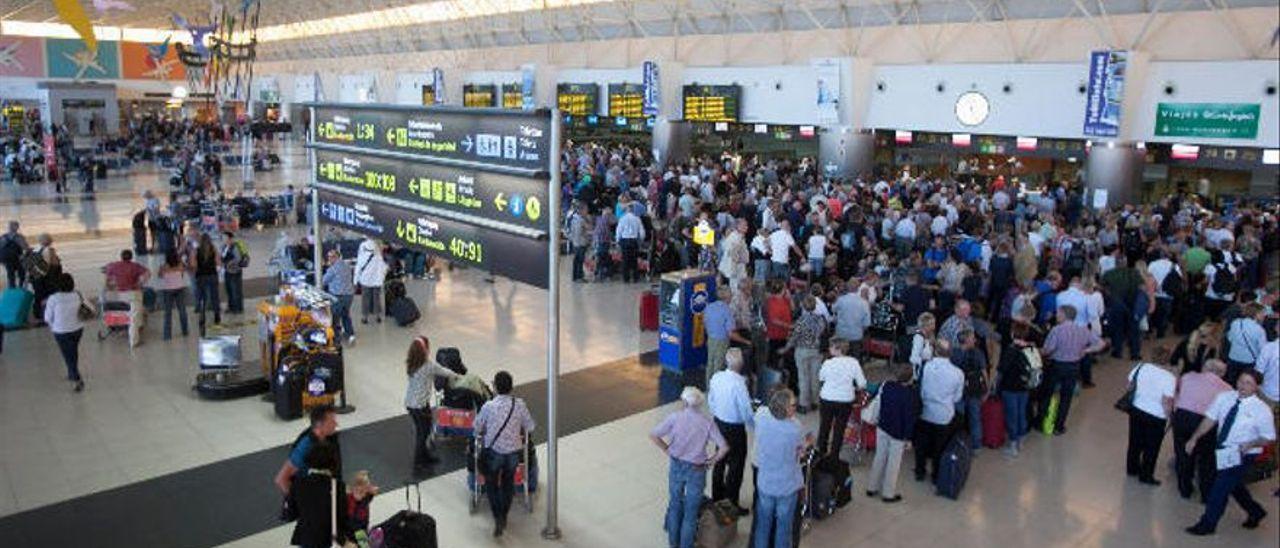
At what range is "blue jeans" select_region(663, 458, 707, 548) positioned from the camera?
22.8 feet

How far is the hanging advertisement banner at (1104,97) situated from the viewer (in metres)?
19.8

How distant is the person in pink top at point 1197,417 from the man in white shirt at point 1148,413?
99mm

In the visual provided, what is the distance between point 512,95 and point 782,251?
976 inches

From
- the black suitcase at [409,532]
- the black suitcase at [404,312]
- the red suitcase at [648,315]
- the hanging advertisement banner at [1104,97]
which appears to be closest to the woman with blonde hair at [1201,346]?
the red suitcase at [648,315]

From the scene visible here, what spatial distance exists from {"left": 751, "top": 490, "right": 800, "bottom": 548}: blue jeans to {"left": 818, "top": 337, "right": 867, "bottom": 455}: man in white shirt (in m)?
1.64

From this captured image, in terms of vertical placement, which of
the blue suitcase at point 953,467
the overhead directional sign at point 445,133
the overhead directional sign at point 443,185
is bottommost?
the blue suitcase at point 953,467

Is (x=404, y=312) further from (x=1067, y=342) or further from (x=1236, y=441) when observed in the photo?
(x=1236, y=441)

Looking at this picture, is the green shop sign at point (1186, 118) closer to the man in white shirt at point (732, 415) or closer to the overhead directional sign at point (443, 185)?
the man in white shirt at point (732, 415)

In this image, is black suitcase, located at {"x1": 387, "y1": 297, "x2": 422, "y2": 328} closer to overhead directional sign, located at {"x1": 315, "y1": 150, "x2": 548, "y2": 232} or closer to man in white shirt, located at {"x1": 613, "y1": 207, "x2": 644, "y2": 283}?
overhead directional sign, located at {"x1": 315, "y1": 150, "x2": 548, "y2": 232}

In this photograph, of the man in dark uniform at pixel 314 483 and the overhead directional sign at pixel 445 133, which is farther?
the overhead directional sign at pixel 445 133

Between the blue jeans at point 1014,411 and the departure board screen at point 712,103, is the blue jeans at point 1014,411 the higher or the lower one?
the lower one

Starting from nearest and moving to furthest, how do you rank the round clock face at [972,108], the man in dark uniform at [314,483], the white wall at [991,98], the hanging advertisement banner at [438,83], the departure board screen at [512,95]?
the man in dark uniform at [314,483] → the white wall at [991,98] → the round clock face at [972,108] → the departure board screen at [512,95] → the hanging advertisement banner at [438,83]

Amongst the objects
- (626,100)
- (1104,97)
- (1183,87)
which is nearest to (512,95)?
(626,100)

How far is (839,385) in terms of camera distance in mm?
8273
